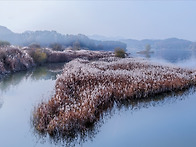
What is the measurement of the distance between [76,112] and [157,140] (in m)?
2.74

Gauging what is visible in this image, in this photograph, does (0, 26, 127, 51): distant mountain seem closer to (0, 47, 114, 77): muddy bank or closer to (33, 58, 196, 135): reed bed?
(0, 47, 114, 77): muddy bank

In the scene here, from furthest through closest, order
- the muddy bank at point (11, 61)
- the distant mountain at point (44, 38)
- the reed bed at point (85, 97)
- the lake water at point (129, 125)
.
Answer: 1. the distant mountain at point (44, 38)
2. the muddy bank at point (11, 61)
3. the reed bed at point (85, 97)
4. the lake water at point (129, 125)

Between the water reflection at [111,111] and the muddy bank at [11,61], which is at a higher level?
the muddy bank at [11,61]

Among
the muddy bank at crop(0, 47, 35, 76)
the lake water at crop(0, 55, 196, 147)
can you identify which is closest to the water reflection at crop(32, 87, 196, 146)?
the lake water at crop(0, 55, 196, 147)

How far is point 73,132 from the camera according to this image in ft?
20.5

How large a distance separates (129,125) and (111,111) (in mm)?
1524

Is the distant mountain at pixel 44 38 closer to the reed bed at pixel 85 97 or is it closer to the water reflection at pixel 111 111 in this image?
the reed bed at pixel 85 97

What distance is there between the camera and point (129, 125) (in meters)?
7.06

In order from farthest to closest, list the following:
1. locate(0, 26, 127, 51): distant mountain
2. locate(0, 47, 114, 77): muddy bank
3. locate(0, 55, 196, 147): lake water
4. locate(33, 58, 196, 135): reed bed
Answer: locate(0, 26, 127, 51): distant mountain < locate(0, 47, 114, 77): muddy bank < locate(33, 58, 196, 135): reed bed < locate(0, 55, 196, 147): lake water

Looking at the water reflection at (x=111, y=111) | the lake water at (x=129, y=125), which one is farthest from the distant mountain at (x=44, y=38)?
the lake water at (x=129, y=125)

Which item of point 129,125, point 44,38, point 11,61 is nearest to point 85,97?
point 129,125

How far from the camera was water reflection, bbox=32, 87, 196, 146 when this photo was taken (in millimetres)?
5906

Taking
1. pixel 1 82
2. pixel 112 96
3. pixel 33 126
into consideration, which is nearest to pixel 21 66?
pixel 1 82

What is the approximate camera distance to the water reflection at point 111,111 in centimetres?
591
